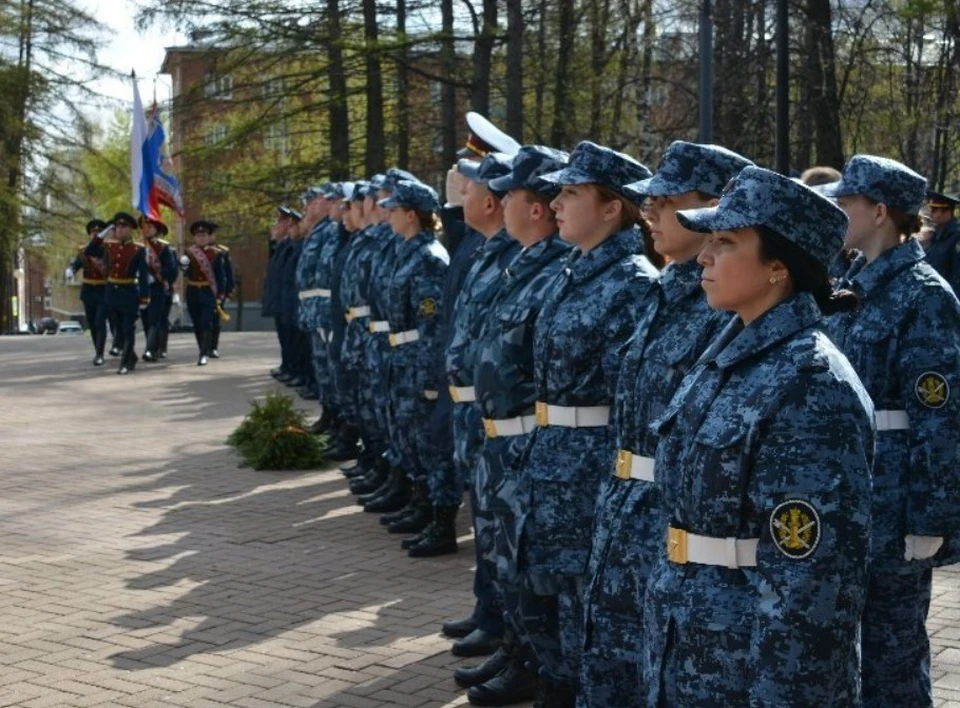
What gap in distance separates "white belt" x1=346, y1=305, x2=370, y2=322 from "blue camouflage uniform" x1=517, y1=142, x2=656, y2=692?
5.96 m

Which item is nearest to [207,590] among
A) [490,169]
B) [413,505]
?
[413,505]

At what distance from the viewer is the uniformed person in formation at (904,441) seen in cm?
519

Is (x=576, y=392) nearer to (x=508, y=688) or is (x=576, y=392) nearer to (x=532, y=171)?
(x=532, y=171)

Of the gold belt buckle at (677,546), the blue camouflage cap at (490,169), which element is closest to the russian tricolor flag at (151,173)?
the blue camouflage cap at (490,169)

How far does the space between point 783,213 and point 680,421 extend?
508 mm

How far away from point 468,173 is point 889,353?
92.2 inches

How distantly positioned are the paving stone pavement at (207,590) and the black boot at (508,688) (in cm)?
20

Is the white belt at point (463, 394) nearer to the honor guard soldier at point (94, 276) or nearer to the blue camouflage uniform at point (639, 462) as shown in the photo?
the blue camouflage uniform at point (639, 462)

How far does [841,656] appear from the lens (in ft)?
11.0

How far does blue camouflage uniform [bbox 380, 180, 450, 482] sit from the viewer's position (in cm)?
938

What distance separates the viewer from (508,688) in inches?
244

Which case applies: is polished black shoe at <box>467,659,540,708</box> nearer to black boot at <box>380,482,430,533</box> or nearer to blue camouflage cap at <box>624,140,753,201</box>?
blue camouflage cap at <box>624,140,753,201</box>

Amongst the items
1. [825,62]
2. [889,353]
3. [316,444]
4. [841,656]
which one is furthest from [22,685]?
[825,62]

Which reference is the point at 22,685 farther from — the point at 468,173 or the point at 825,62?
the point at 825,62
